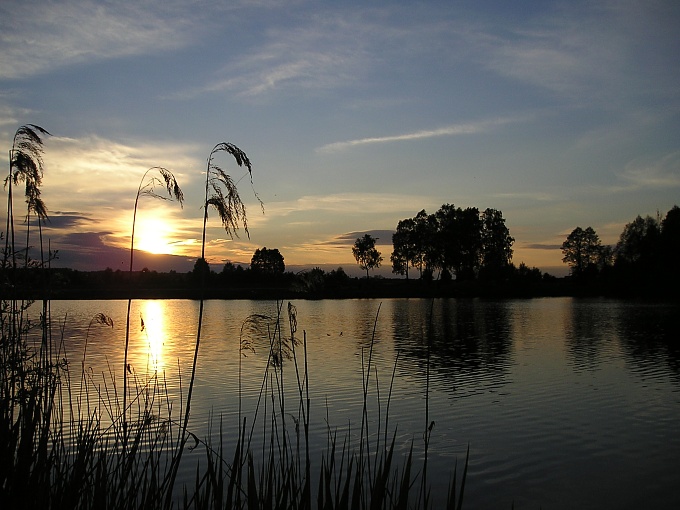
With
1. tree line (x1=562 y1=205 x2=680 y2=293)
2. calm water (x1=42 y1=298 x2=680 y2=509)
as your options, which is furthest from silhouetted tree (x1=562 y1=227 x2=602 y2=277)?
calm water (x1=42 y1=298 x2=680 y2=509)

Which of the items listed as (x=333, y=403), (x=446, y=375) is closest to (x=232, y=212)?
(x=333, y=403)

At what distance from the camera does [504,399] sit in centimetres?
1590

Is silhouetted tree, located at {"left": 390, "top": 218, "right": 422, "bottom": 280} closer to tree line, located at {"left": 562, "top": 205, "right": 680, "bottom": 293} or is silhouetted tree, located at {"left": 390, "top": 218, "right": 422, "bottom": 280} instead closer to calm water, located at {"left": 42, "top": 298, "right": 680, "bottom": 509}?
tree line, located at {"left": 562, "top": 205, "right": 680, "bottom": 293}

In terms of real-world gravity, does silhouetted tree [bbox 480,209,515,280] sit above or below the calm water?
above

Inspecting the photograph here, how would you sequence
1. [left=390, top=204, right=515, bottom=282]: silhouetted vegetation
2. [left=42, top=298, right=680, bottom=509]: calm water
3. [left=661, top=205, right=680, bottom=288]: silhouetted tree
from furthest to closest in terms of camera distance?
[left=390, top=204, right=515, bottom=282]: silhouetted vegetation → [left=661, top=205, right=680, bottom=288]: silhouetted tree → [left=42, top=298, right=680, bottom=509]: calm water

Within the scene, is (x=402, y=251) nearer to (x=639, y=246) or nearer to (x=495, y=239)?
(x=495, y=239)

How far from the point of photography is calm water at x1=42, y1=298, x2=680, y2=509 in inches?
378

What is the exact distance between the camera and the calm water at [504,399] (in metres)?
9.61

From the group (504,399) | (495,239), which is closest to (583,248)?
(495,239)

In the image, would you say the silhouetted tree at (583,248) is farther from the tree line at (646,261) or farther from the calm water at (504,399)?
the calm water at (504,399)

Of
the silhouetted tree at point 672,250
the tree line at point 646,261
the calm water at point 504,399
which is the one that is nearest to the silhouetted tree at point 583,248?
the tree line at point 646,261

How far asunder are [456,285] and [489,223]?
67.9 ft

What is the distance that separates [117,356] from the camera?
25.1 metres

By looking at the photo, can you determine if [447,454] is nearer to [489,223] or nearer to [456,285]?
[456,285]
